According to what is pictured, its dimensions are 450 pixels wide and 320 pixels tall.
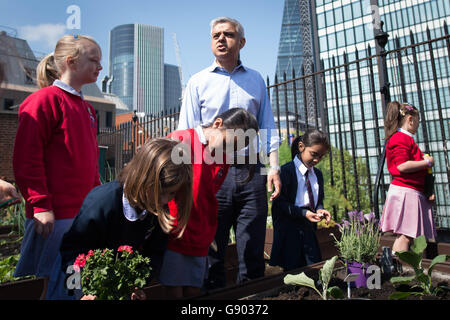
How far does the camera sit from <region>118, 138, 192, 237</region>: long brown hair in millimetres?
1217

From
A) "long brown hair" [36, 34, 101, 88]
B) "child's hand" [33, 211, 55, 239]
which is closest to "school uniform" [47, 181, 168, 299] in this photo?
"child's hand" [33, 211, 55, 239]

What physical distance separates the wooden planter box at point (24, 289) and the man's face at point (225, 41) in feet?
5.36

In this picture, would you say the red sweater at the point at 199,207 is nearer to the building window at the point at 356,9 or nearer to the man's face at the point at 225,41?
the man's face at the point at 225,41

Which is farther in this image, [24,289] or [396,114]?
[396,114]

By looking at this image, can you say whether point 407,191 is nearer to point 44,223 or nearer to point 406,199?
point 406,199

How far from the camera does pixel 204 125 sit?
73.5 inches

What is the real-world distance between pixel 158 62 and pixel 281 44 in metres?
79.2

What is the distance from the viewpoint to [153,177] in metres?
1.22

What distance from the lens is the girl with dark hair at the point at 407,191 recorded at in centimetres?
248

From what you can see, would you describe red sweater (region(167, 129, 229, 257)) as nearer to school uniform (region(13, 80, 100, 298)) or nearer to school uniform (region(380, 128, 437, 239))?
school uniform (region(13, 80, 100, 298))

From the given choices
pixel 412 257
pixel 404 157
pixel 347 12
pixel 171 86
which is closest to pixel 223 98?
pixel 412 257

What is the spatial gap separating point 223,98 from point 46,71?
3.34 feet

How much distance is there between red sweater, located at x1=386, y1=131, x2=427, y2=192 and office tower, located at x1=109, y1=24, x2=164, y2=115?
14678 cm

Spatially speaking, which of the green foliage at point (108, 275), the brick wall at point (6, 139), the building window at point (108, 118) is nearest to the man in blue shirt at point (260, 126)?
the green foliage at point (108, 275)
